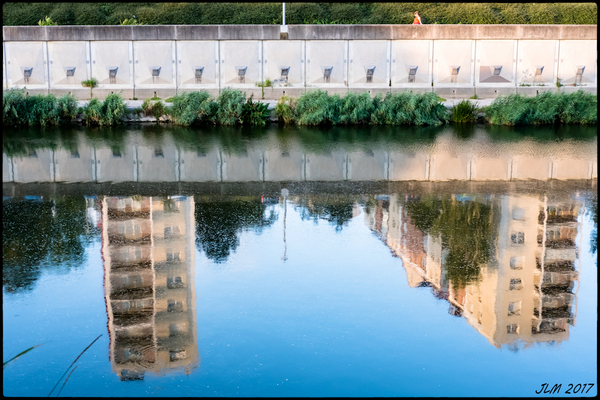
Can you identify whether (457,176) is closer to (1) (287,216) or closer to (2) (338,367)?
(1) (287,216)

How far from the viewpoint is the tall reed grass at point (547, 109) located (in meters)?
25.1

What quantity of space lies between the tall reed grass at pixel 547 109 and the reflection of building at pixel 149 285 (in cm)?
1534

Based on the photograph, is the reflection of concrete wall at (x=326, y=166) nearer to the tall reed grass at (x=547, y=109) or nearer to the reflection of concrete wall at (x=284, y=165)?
the reflection of concrete wall at (x=284, y=165)

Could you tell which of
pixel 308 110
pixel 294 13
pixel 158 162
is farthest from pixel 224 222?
pixel 294 13

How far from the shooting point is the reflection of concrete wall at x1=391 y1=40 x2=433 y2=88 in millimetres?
29922

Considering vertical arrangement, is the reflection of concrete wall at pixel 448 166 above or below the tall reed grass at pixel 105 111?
below

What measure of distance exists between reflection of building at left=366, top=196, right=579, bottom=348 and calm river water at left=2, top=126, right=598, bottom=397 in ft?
0.11

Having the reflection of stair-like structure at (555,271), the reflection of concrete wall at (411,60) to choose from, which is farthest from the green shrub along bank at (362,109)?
the reflection of stair-like structure at (555,271)

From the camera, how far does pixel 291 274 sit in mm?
9297

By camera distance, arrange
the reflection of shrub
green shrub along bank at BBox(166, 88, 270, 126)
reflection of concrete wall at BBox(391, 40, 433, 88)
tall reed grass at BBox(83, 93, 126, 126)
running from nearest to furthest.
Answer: the reflection of shrub < tall reed grass at BBox(83, 93, 126, 126) < green shrub along bank at BBox(166, 88, 270, 126) < reflection of concrete wall at BBox(391, 40, 433, 88)

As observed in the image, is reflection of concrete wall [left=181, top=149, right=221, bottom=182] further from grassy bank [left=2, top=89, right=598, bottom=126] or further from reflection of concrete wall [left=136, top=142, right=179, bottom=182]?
grassy bank [left=2, top=89, right=598, bottom=126]

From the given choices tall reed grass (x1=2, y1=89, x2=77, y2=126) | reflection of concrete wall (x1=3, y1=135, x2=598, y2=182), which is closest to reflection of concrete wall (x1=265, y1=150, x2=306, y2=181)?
reflection of concrete wall (x1=3, y1=135, x2=598, y2=182)

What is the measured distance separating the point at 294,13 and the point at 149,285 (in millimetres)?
35829

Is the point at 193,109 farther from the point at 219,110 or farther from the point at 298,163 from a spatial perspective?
the point at 298,163
